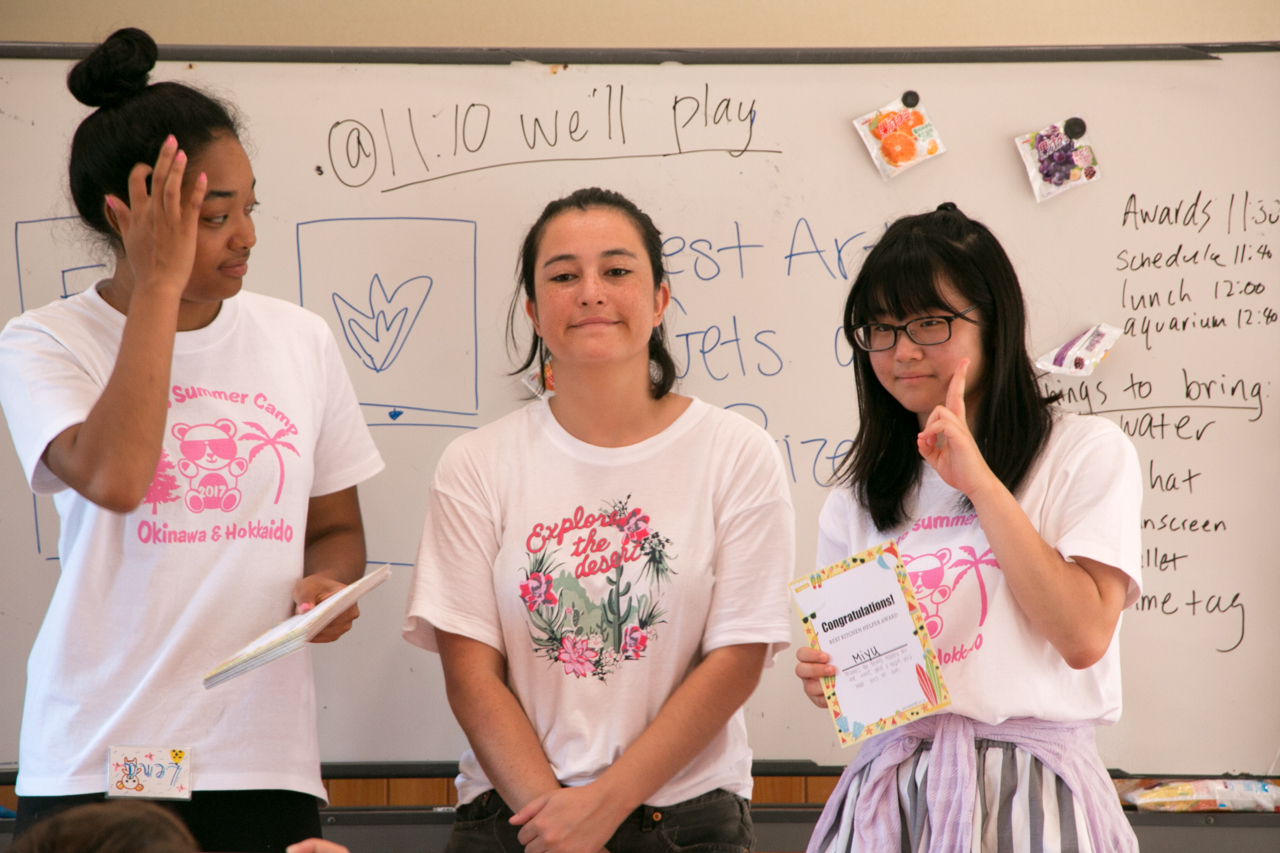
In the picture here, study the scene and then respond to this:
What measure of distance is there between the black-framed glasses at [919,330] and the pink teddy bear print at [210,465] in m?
0.95

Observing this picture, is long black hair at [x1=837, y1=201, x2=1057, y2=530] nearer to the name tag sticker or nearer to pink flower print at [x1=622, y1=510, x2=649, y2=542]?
pink flower print at [x1=622, y1=510, x2=649, y2=542]

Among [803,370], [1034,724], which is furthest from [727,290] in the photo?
[1034,724]

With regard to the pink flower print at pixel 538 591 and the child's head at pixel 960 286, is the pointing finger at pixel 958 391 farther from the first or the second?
the pink flower print at pixel 538 591

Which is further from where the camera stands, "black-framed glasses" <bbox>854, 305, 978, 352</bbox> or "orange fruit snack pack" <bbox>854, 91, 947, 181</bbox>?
"orange fruit snack pack" <bbox>854, 91, 947, 181</bbox>

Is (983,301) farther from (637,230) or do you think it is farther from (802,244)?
(802,244)

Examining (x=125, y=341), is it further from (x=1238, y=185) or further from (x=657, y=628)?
(x=1238, y=185)

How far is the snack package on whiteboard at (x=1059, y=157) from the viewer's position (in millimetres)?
2248

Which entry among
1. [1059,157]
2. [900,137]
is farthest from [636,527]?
[1059,157]

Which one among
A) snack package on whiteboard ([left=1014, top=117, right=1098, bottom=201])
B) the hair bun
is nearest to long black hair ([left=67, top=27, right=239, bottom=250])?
the hair bun

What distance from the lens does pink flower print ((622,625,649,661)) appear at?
5.24 feet

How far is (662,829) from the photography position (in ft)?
5.13

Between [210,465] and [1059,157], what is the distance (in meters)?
1.84

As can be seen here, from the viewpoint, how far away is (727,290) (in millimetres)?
2277

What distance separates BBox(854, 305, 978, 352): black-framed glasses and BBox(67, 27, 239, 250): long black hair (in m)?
1.00
